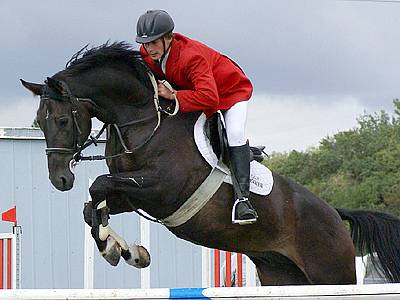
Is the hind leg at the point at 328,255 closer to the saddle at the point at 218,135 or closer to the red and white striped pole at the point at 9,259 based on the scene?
the saddle at the point at 218,135

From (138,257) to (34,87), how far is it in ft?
3.98

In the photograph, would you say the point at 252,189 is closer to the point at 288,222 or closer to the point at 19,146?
the point at 288,222

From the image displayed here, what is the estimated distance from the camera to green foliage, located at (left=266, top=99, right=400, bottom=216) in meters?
51.3

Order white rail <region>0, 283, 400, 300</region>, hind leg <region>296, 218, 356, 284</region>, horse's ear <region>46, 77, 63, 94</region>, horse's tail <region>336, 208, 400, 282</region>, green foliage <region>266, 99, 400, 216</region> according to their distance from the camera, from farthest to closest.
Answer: green foliage <region>266, 99, 400, 216</region> < horse's tail <region>336, 208, 400, 282</region> < hind leg <region>296, 218, 356, 284</region> < horse's ear <region>46, 77, 63, 94</region> < white rail <region>0, 283, 400, 300</region>

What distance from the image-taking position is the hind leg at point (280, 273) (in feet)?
20.9

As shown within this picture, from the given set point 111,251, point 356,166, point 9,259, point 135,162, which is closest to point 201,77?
point 135,162

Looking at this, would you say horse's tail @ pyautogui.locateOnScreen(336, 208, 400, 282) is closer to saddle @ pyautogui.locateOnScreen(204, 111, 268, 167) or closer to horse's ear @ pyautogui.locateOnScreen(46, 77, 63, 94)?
saddle @ pyautogui.locateOnScreen(204, 111, 268, 167)

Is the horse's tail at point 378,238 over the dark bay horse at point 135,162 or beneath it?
beneath

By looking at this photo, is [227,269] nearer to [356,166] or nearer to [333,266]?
[333,266]

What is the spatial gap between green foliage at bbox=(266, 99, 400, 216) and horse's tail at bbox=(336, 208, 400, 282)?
41717 mm

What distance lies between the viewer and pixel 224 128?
5742mm

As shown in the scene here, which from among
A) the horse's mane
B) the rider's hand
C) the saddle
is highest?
the horse's mane

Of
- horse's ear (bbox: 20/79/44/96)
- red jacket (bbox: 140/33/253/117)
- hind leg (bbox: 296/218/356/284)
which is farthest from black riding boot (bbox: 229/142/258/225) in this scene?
horse's ear (bbox: 20/79/44/96)

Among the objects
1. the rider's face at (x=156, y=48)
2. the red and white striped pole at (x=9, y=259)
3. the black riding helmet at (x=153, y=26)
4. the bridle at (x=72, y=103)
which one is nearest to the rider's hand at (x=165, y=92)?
the rider's face at (x=156, y=48)
